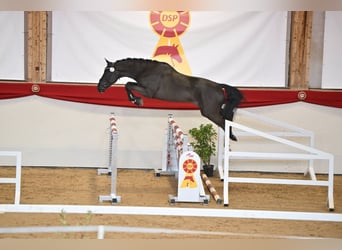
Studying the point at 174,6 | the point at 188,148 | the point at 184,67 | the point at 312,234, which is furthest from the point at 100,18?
the point at 174,6

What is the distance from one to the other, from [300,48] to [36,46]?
2510mm

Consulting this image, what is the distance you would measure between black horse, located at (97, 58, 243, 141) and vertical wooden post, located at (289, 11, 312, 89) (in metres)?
1.12

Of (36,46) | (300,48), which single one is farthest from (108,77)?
(300,48)

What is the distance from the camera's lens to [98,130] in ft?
19.1

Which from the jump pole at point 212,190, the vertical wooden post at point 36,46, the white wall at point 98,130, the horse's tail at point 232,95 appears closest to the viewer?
the jump pole at point 212,190

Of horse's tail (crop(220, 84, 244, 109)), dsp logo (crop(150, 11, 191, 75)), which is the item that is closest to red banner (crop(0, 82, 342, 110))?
dsp logo (crop(150, 11, 191, 75))

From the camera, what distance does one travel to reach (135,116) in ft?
19.2

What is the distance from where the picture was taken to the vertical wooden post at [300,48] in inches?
226

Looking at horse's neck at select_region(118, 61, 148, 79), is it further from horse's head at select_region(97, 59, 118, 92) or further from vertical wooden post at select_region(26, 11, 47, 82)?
vertical wooden post at select_region(26, 11, 47, 82)

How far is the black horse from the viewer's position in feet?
16.2

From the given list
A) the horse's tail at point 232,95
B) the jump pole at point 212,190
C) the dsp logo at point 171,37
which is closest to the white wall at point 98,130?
the dsp logo at point 171,37

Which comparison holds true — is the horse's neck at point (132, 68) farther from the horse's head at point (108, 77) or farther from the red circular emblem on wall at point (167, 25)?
the red circular emblem on wall at point (167, 25)

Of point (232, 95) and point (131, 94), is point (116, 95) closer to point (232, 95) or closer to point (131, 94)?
point (131, 94)

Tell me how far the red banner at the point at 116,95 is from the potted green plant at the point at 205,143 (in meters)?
0.31
